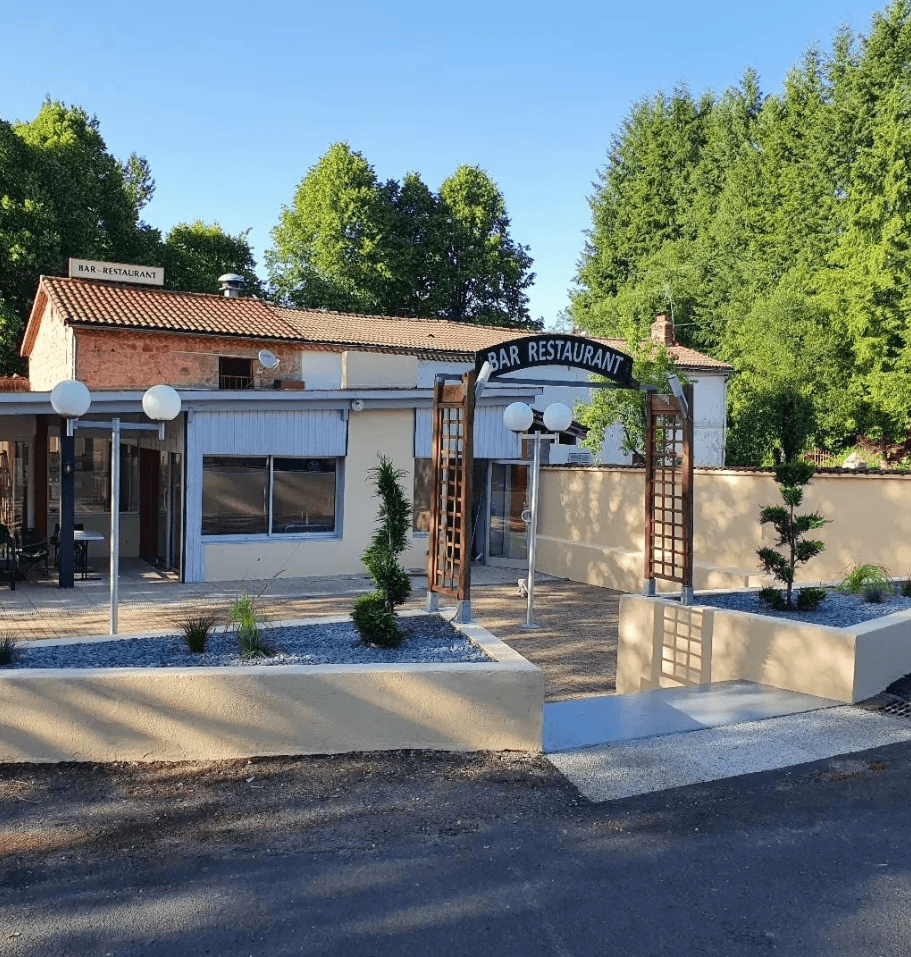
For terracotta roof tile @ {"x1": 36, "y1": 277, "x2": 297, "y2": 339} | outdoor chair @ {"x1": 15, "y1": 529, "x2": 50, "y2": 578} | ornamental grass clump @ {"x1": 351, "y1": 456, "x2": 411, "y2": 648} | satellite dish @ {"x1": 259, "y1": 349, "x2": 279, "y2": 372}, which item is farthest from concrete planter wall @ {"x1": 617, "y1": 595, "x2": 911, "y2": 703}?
terracotta roof tile @ {"x1": 36, "y1": 277, "x2": 297, "y2": 339}

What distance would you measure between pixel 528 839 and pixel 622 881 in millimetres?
599

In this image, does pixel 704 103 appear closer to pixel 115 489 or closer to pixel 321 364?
pixel 321 364

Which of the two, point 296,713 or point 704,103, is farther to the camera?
point 704,103

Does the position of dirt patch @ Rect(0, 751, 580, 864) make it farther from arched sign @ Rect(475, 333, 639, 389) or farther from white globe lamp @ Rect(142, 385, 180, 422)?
white globe lamp @ Rect(142, 385, 180, 422)

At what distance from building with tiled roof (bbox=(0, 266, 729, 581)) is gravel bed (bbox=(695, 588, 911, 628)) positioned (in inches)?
151

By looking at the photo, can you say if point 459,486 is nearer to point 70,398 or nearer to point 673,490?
point 673,490

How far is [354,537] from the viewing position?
53.2ft

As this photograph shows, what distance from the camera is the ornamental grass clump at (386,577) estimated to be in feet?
22.3

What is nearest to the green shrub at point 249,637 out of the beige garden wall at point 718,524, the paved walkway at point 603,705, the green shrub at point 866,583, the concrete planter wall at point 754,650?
the paved walkway at point 603,705

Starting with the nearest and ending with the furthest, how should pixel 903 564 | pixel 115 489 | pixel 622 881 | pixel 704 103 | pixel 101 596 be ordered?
pixel 622 881 < pixel 115 489 < pixel 903 564 < pixel 101 596 < pixel 704 103

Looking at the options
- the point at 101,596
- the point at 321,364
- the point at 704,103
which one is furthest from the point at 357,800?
the point at 704,103

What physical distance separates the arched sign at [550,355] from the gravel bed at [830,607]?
89.8 inches

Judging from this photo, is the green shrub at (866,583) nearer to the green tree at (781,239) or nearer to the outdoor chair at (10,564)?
the outdoor chair at (10,564)

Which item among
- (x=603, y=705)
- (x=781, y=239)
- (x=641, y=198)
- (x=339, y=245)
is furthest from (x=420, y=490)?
(x=641, y=198)
